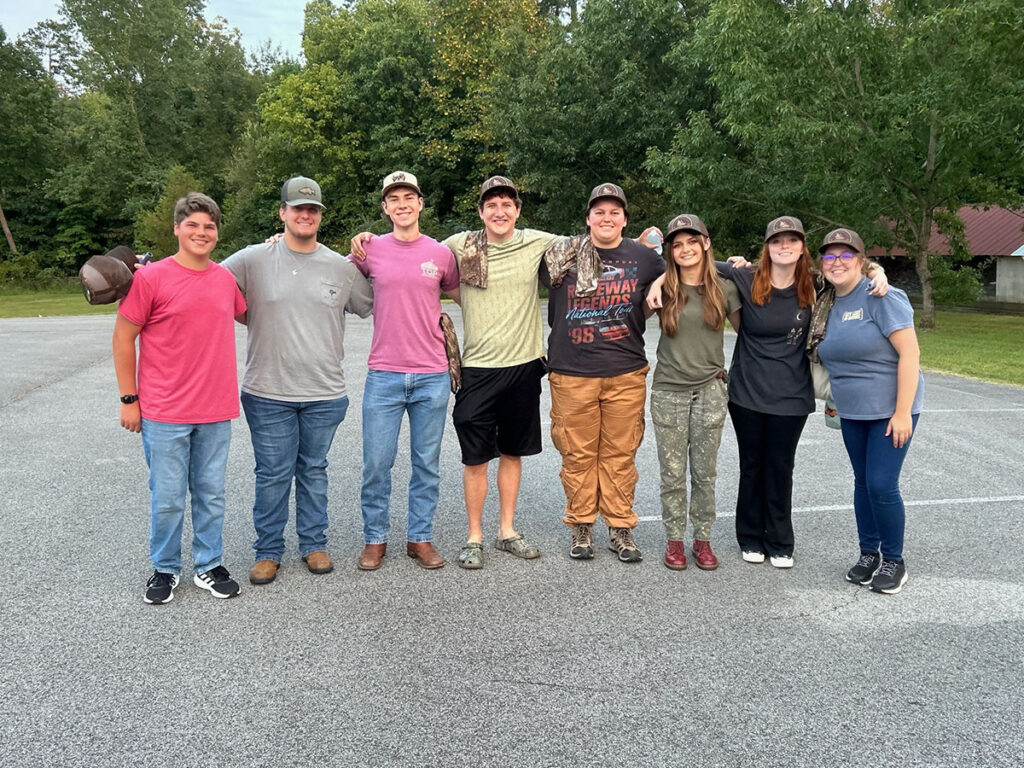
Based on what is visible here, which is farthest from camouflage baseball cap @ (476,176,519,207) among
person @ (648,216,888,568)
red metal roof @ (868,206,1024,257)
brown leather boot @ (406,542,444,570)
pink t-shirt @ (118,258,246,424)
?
red metal roof @ (868,206,1024,257)

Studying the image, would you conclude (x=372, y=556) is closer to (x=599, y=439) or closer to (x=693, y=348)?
(x=599, y=439)

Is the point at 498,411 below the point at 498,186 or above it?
below

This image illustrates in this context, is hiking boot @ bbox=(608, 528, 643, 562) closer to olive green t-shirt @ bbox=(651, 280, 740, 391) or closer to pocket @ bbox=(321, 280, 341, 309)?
olive green t-shirt @ bbox=(651, 280, 740, 391)

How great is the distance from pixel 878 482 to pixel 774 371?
74 cm

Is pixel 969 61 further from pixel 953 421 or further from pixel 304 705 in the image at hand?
pixel 304 705

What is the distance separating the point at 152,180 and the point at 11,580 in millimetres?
46383

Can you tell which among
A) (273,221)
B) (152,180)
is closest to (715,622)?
(273,221)

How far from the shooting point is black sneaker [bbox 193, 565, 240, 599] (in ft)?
12.5

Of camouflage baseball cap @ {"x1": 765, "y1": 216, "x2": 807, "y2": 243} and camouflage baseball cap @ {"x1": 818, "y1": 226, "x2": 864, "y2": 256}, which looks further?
camouflage baseball cap @ {"x1": 765, "y1": 216, "x2": 807, "y2": 243}

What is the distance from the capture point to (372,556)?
422cm

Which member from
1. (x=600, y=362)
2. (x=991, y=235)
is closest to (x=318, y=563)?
(x=600, y=362)

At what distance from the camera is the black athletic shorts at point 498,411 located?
165 inches

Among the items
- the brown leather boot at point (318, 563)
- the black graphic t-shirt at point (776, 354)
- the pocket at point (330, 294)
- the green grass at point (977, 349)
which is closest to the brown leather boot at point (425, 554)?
the brown leather boot at point (318, 563)

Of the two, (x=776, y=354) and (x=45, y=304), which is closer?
(x=776, y=354)
